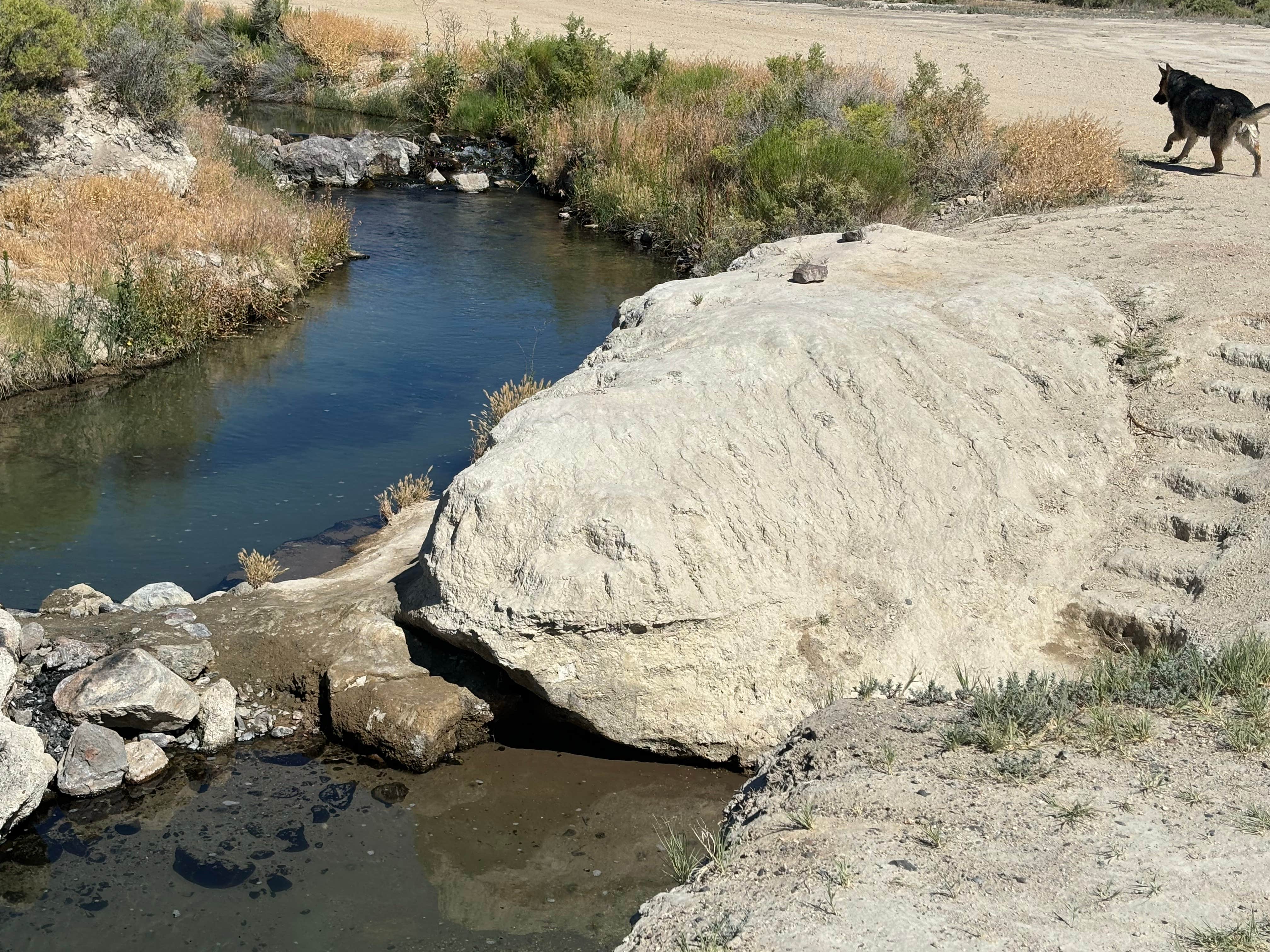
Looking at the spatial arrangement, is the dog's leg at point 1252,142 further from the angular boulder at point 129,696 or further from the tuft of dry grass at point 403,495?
the angular boulder at point 129,696

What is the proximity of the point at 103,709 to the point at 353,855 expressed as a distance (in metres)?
1.76

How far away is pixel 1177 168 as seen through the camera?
15.0 m

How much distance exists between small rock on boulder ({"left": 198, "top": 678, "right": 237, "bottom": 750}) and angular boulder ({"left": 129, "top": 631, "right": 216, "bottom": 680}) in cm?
19

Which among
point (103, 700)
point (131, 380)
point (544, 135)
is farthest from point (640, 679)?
point (544, 135)

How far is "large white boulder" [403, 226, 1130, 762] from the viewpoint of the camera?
6.32 m

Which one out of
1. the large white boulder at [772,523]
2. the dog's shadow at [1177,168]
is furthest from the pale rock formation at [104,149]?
the dog's shadow at [1177,168]

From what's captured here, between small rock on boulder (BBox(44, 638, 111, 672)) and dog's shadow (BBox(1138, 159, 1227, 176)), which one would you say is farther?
dog's shadow (BBox(1138, 159, 1227, 176))

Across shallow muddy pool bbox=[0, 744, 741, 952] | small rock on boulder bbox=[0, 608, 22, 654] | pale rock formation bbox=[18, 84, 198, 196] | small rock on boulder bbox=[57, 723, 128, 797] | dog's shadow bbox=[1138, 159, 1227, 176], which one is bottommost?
shallow muddy pool bbox=[0, 744, 741, 952]

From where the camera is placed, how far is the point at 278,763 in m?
6.63

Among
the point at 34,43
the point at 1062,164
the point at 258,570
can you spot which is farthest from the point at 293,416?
the point at 1062,164

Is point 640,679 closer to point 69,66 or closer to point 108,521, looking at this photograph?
point 108,521

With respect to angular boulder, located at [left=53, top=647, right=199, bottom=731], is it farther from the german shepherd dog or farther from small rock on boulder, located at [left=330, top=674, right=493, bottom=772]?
the german shepherd dog

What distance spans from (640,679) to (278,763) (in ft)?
6.88

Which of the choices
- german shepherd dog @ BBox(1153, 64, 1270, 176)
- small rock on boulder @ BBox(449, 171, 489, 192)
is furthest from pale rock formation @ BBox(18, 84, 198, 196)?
german shepherd dog @ BBox(1153, 64, 1270, 176)
